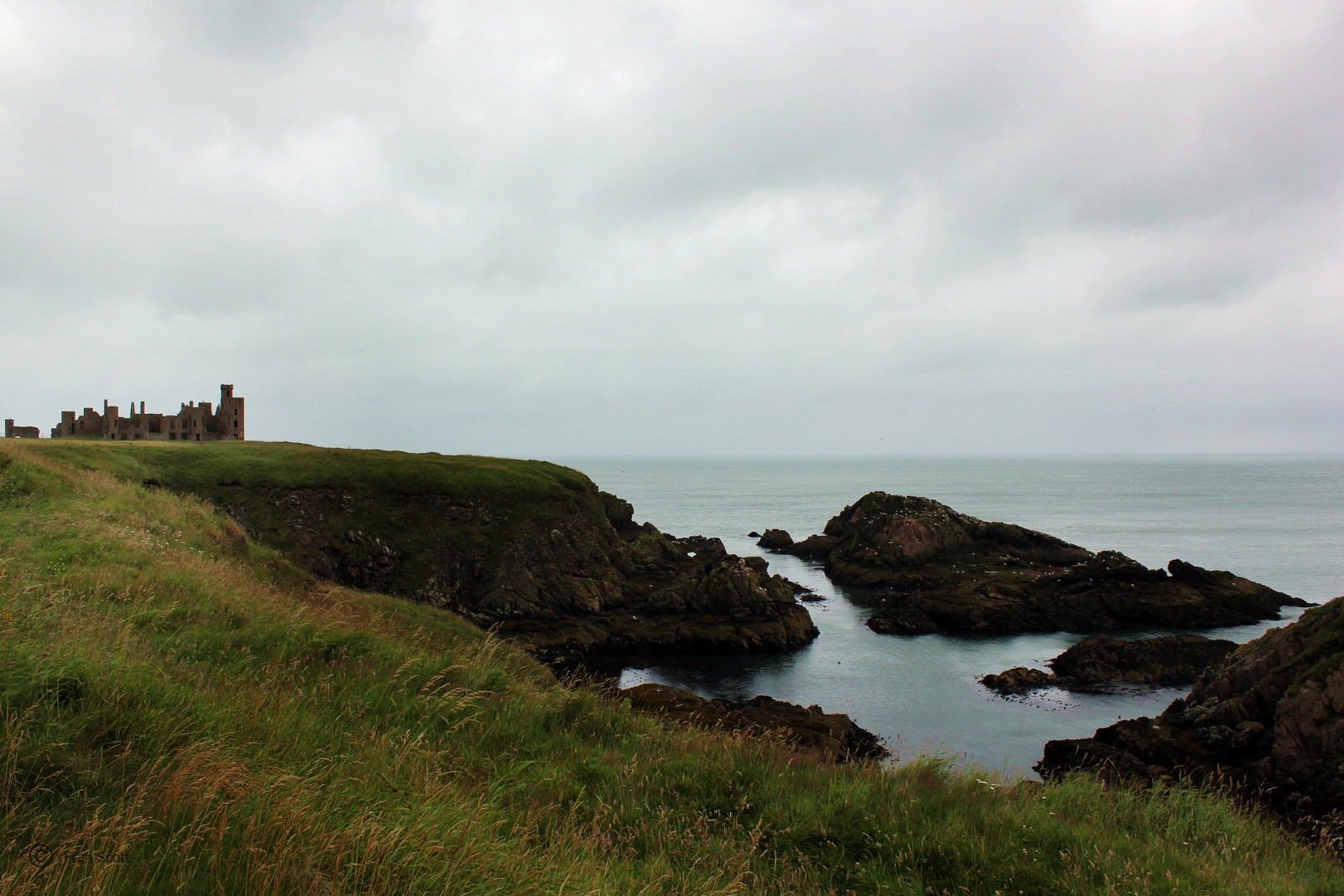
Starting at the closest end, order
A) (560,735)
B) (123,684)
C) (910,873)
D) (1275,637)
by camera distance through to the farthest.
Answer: (123,684), (910,873), (560,735), (1275,637)

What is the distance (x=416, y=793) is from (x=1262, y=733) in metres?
31.6

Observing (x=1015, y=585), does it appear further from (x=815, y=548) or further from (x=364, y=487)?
(x=364, y=487)

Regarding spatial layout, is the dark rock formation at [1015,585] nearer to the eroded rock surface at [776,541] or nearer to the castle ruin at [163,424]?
the eroded rock surface at [776,541]

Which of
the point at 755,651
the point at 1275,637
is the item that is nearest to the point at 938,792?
the point at 1275,637

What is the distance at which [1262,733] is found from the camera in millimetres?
24500

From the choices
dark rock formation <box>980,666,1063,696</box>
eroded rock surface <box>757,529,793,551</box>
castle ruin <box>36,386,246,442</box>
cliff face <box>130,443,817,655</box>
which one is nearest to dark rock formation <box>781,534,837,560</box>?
eroded rock surface <box>757,529,793,551</box>

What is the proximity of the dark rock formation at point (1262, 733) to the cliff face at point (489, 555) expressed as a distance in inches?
964

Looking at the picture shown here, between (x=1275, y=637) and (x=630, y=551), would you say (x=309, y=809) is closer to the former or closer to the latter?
(x=1275, y=637)

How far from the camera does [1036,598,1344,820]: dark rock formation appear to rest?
21391 millimetres

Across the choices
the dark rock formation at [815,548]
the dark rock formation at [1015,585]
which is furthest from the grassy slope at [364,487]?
the dark rock formation at [815,548]

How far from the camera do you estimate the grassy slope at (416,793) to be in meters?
4.15

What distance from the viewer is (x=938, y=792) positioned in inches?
325

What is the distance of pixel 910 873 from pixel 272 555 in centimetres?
2416

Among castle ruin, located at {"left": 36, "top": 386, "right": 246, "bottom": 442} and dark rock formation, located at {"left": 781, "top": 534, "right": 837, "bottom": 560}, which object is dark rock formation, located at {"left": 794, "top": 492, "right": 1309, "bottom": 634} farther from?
castle ruin, located at {"left": 36, "top": 386, "right": 246, "bottom": 442}
